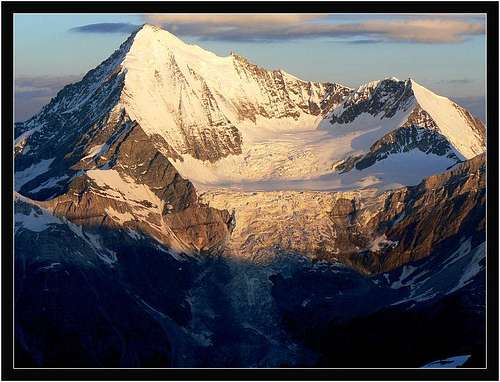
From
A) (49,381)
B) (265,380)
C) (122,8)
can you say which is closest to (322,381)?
(265,380)

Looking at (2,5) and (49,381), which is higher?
(2,5)

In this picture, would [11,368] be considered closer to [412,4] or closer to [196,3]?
[196,3]

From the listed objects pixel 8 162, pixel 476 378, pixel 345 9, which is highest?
pixel 345 9

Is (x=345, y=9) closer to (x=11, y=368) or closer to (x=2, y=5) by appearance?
(x=2, y=5)

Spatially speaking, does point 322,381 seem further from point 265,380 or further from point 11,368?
point 11,368

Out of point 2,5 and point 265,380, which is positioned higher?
point 2,5

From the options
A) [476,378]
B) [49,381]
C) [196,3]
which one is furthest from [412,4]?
[49,381]

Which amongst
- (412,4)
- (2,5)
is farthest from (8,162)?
(412,4)
